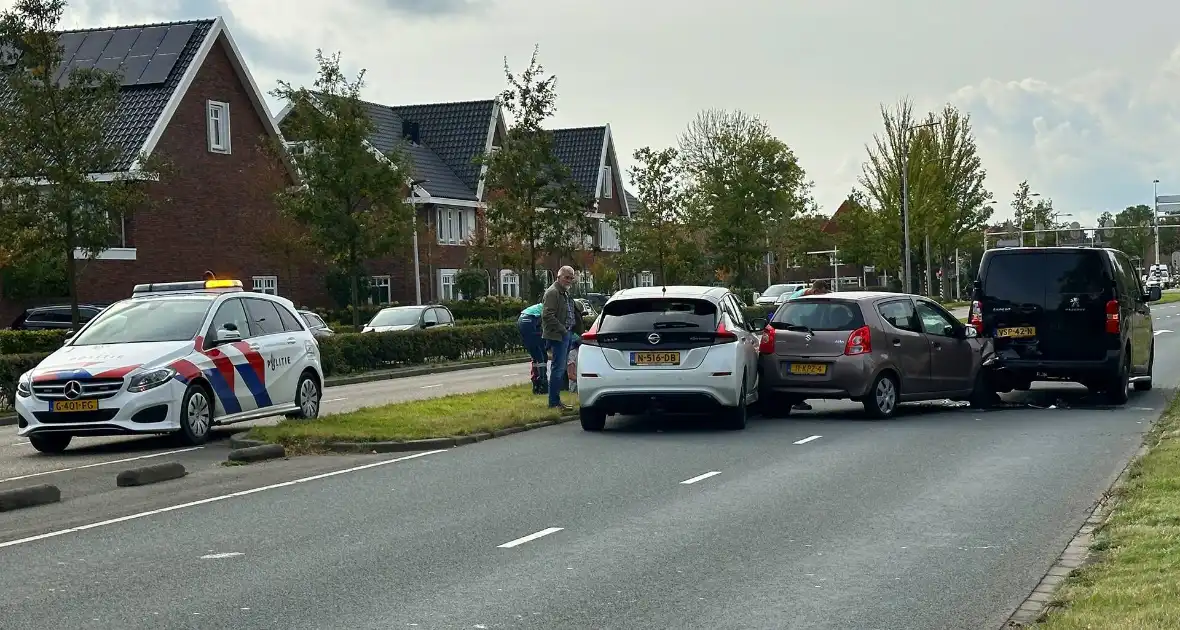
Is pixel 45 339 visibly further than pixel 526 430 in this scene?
Yes

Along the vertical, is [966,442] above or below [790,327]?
below

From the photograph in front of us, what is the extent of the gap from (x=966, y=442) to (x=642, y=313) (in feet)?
12.3

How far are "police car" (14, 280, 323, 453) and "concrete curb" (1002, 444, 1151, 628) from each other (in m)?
9.41

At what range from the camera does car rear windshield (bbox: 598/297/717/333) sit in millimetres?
16641

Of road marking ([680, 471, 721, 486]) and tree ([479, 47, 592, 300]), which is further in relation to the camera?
tree ([479, 47, 592, 300])

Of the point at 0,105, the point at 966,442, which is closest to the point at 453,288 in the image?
the point at 0,105

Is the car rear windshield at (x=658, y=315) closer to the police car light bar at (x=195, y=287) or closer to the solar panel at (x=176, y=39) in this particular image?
the police car light bar at (x=195, y=287)

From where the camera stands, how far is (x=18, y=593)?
7996mm

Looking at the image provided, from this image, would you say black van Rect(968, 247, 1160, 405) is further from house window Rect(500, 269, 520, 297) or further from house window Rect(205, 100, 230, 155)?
house window Rect(500, 269, 520, 297)

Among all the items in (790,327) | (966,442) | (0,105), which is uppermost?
(0,105)

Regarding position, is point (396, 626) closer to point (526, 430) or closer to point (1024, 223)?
point (526, 430)

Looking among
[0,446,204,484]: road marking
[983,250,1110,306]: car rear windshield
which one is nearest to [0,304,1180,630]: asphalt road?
[0,446,204,484]: road marking

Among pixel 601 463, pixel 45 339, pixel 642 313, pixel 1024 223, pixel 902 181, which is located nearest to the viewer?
pixel 601 463

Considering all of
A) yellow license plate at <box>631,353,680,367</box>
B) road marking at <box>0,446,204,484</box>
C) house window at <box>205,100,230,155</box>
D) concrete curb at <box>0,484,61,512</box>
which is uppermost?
house window at <box>205,100,230,155</box>
